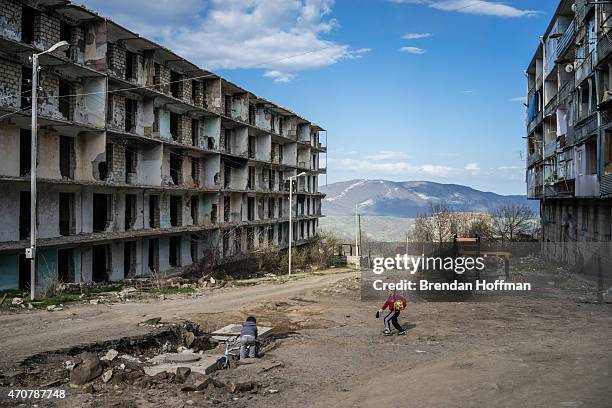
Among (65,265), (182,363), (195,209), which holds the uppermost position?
(195,209)

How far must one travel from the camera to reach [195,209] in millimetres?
40156

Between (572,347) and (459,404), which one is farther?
(572,347)

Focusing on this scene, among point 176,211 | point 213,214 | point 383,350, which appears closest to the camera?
point 383,350

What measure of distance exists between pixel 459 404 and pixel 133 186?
77.2 ft

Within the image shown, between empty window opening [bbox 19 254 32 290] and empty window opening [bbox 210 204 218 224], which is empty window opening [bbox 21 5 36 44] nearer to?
empty window opening [bbox 19 254 32 290]

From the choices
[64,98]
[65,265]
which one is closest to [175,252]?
[65,265]

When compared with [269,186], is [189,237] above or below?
below

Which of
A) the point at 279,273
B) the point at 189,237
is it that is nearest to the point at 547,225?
the point at 279,273

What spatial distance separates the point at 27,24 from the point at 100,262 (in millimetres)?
12007

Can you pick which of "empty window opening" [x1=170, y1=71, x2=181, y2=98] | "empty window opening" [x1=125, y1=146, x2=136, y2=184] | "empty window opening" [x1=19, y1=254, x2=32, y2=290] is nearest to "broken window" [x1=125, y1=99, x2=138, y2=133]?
"empty window opening" [x1=125, y1=146, x2=136, y2=184]

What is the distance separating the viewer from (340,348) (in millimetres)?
15844

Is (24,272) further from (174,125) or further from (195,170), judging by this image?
(195,170)

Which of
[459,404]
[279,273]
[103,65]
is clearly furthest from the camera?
[279,273]

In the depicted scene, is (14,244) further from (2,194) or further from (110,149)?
(110,149)
